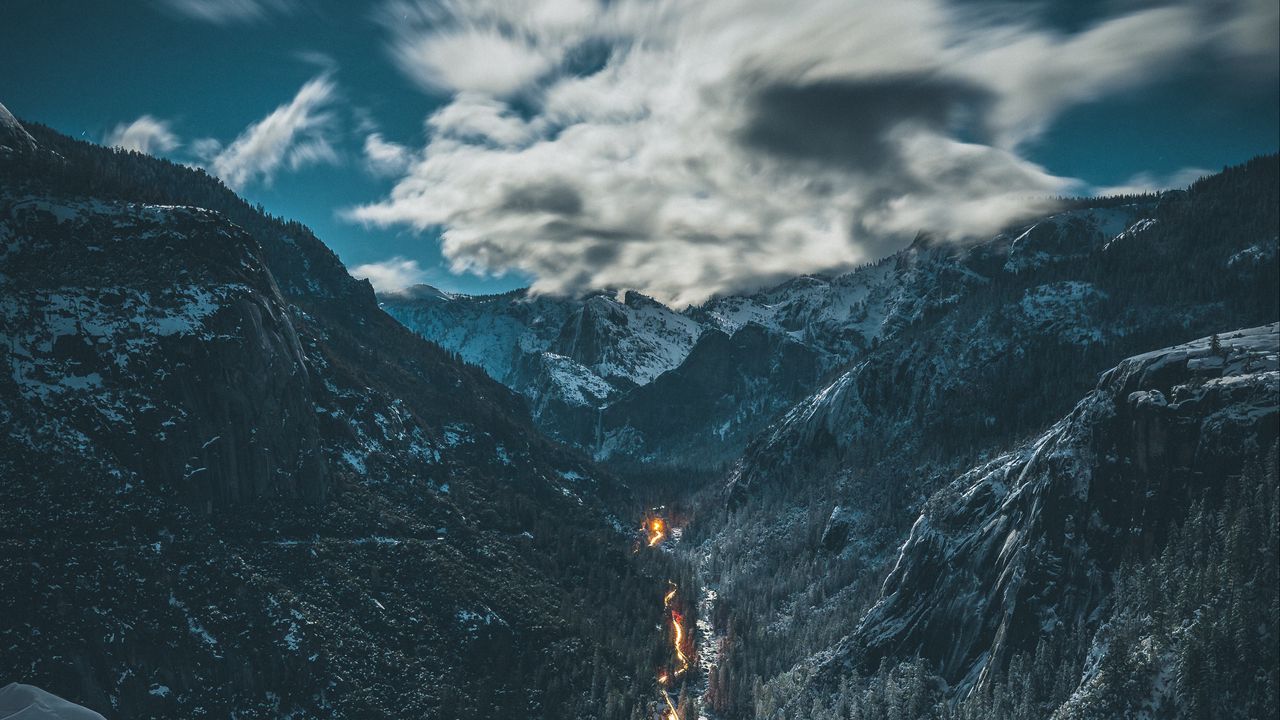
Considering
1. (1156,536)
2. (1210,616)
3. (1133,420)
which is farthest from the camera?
(1133,420)

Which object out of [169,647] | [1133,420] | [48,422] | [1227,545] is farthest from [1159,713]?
[48,422]

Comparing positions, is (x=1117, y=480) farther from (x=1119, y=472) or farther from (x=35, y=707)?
(x=35, y=707)

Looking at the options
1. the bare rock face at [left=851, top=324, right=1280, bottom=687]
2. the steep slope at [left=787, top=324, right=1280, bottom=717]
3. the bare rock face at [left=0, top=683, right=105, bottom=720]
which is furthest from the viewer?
the bare rock face at [left=851, top=324, right=1280, bottom=687]

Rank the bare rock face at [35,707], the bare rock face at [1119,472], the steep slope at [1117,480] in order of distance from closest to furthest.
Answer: the bare rock face at [35,707] < the steep slope at [1117,480] < the bare rock face at [1119,472]

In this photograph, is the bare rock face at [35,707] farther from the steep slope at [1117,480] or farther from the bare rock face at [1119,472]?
the bare rock face at [1119,472]

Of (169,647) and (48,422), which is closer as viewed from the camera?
(169,647)

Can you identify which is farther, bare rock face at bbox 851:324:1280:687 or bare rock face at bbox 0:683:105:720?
bare rock face at bbox 851:324:1280:687

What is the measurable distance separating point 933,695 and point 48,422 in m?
215

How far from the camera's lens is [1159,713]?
4845 inches

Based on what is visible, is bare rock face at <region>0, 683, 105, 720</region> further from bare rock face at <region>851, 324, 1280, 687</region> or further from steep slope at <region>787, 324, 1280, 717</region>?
bare rock face at <region>851, 324, 1280, 687</region>

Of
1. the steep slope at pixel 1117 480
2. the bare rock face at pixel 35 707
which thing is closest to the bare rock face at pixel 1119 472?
the steep slope at pixel 1117 480

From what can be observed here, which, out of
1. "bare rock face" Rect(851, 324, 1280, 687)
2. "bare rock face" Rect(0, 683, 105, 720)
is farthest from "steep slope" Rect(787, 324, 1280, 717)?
"bare rock face" Rect(0, 683, 105, 720)

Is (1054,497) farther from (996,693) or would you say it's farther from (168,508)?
(168,508)

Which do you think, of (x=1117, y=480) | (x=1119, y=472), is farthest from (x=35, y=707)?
(x=1117, y=480)
